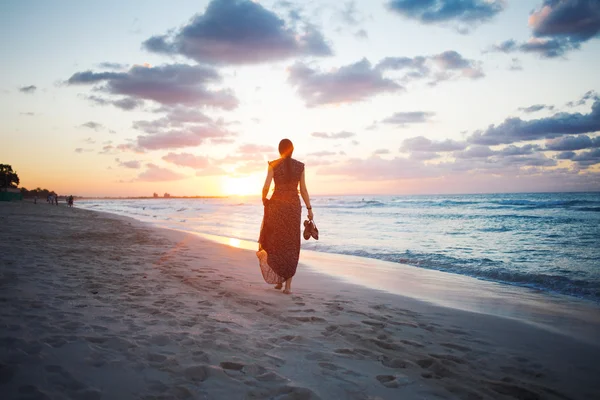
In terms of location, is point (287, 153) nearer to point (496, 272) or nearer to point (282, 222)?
point (282, 222)

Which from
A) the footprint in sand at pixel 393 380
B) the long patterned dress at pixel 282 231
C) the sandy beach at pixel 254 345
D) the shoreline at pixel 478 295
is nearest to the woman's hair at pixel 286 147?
the long patterned dress at pixel 282 231

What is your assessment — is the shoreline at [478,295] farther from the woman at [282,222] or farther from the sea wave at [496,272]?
the woman at [282,222]

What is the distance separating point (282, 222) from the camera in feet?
18.4

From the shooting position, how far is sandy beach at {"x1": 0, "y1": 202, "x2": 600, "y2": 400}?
2.43 m

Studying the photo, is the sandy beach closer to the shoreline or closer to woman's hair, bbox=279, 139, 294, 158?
the shoreline

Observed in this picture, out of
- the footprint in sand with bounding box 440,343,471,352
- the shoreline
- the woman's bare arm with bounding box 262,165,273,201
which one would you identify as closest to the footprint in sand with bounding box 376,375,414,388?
the footprint in sand with bounding box 440,343,471,352

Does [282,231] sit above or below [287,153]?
below

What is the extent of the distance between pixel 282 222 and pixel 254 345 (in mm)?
2622

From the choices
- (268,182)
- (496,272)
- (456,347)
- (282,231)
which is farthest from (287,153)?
(496,272)

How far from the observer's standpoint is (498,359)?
3.41 m

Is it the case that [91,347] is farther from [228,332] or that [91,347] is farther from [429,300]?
[429,300]

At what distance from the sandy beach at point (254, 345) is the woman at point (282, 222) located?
42 centimetres

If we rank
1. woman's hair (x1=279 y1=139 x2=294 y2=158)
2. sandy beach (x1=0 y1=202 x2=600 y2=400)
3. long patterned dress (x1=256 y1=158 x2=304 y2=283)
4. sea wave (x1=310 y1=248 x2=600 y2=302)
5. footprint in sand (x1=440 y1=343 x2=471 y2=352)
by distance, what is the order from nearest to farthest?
sandy beach (x1=0 y1=202 x2=600 y2=400)
footprint in sand (x1=440 y1=343 x2=471 y2=352)
woman's hair (x1=279 y1=139 x2=294 y2=158)
long patterned dress (x1=256 y1=158 x2=304 y2=283)
sea wave (x1=310 y1=248 x2=600 y2=302)

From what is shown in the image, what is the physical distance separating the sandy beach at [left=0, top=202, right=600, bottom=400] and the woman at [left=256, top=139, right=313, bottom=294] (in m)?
0.42
